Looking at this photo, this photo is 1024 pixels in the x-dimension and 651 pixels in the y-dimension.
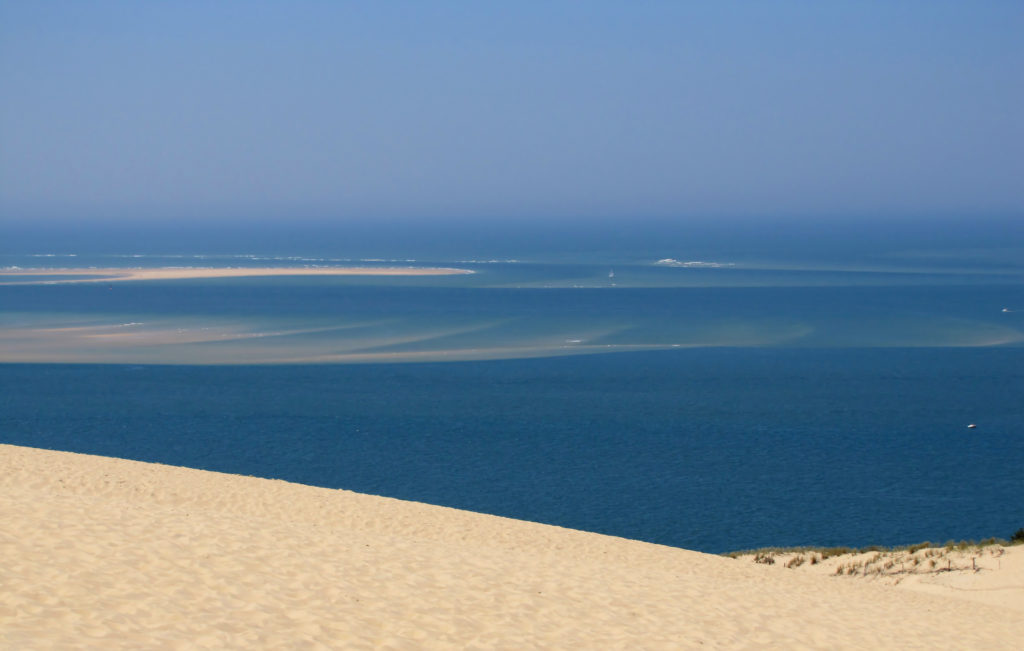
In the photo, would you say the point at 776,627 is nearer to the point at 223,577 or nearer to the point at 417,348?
the point at 223,577

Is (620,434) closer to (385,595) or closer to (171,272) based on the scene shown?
(385,595)

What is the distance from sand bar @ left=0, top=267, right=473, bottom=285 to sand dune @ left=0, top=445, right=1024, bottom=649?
10080 cm

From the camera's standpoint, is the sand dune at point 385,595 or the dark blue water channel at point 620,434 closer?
the sand dune at point 385,595

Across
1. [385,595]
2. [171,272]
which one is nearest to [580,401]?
[385,595]

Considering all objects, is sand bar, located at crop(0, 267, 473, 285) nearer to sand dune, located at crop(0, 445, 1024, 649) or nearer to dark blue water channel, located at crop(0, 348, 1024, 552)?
dark blue water channel, located at crop(0, 348, 1024, 552)

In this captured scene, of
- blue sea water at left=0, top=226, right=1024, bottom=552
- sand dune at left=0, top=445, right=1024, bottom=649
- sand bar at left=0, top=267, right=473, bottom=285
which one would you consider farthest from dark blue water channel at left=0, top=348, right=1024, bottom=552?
sand bar at left=0, top=267, right=473, bottom=285

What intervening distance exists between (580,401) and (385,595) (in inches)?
1310

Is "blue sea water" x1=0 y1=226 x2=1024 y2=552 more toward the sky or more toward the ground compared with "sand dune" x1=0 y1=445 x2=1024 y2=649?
more toward the ground

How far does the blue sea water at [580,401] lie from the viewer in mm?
29688

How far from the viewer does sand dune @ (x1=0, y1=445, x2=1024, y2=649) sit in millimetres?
9891

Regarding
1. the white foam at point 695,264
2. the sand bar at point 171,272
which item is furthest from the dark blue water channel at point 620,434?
the white foam at point 695,264

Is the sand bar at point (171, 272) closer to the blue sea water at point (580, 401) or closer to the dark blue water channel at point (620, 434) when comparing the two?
the blue sea water at point (580, 401)

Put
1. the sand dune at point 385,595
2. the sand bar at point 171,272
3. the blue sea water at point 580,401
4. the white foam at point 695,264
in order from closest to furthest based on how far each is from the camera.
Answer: the sand dune at point 385,595 < the blue sea water at point 580,401 < the sand bar at point 171,272 < the white foam at point 695,264

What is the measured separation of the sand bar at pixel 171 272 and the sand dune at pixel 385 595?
3968 inches
